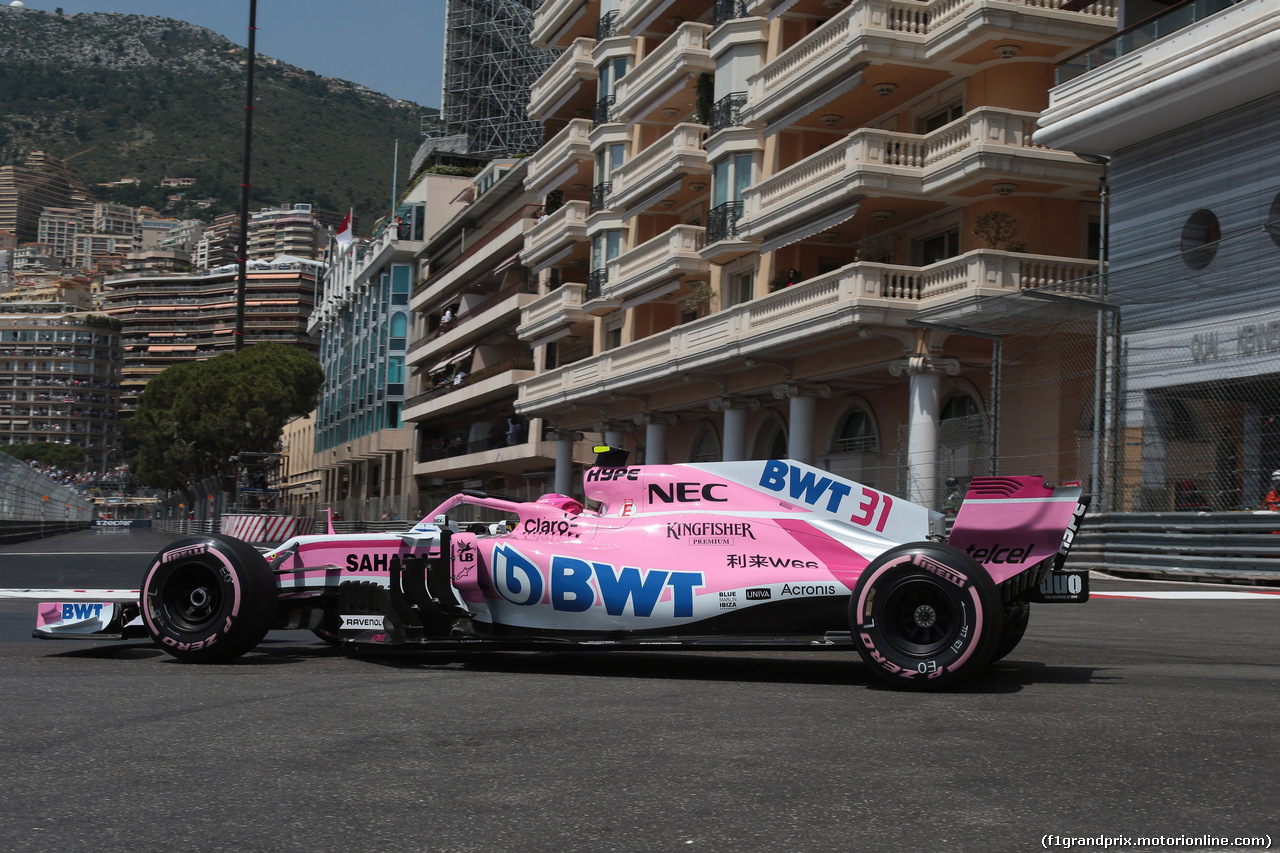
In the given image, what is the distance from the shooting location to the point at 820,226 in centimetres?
2661

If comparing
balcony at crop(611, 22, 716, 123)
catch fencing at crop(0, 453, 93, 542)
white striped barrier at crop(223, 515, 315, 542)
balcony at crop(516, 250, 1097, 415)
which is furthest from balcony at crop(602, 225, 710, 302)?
catch fencing at crop(0, 453, 93, 542)

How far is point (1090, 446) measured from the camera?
16.3m

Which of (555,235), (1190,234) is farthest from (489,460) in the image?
(1190,234)

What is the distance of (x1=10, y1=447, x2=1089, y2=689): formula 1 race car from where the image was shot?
20.9 feet

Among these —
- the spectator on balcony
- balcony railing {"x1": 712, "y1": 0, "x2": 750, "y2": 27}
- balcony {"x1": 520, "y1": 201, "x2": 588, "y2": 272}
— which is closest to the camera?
the spectator on balcony

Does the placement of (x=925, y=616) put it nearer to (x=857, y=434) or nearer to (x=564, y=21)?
(x=857, y=434)

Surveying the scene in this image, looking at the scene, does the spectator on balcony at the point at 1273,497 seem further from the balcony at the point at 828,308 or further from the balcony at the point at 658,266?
the balcony at the point at 658,266

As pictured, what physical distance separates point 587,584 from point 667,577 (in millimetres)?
473

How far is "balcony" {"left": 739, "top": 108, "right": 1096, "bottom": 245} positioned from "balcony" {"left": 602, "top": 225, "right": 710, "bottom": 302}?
469 centimetres

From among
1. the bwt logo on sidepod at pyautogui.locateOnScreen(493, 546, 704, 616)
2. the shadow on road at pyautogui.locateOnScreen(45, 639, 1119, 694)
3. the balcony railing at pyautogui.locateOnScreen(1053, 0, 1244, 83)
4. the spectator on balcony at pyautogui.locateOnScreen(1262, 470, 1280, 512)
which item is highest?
the balcony railing at pyautogui.locateOnScreen(1053, 0, 1244, 83)

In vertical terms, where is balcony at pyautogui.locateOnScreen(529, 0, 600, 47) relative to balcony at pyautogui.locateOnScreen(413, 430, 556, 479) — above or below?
above

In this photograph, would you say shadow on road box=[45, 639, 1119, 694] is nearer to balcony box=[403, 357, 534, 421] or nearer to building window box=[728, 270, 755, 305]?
building window box=[728, 270, 755, 305]

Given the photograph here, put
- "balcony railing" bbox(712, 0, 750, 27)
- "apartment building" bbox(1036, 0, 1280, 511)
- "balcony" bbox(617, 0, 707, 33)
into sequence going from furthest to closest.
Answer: "balcony" bbox(617, 0, 707, 33)
"balcony railing" bbox(712, 0, 750, 27)
"apartment building" bbox(1036, 0, 1280, 511)

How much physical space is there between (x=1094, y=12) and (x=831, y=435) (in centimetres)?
1072
